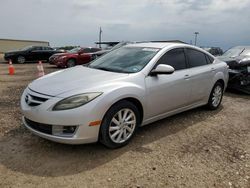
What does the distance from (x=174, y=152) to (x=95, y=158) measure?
3.75 ft

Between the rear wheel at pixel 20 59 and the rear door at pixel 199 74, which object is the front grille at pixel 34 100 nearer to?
the rear door at pixel 199 74

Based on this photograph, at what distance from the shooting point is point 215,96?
227 inches

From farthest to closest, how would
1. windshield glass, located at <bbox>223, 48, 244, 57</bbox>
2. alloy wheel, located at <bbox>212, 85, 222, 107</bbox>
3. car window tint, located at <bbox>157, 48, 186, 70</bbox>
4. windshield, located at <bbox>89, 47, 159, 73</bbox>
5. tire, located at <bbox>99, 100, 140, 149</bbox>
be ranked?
windshield glass, located at <bbox>223, 48, 244, 57</bbox> → alloy wheel, located at <bbox>212, 85, 222, 107</bbox> → car window tint, located at <bbox>157, 48, 186, 70</bbox> → windshield, located at <bbox>89, 47, 159, 73</bbox> → tire, located at <bbox>99, 100, 140, 149</bbox>

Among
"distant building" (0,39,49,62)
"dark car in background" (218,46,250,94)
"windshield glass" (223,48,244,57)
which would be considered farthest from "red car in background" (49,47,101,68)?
"distant building" (0,39,49,62)

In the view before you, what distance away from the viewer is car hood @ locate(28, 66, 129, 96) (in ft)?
11.6

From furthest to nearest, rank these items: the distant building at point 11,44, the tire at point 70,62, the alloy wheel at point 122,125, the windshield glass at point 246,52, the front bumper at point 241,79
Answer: the distant building at point 11,44 → the tire at point 70,62 → the windshield glass at point 246,52 → the front bumper at point 241,79 → the alloy wheel at point 122,125

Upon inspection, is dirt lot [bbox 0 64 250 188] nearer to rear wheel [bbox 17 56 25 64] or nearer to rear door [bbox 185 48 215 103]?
rear door [bbox 185 48 215 103]

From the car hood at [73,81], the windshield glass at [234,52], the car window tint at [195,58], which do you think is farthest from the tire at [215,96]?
the windshield glass at [234,52]

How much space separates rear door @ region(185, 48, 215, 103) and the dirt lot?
2.10 ft

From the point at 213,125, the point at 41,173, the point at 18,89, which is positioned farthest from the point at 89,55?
the point at 41,173

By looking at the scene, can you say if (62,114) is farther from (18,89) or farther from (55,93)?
(18,89)

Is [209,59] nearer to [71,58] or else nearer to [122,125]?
[122,125]

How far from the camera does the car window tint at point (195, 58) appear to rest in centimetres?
506

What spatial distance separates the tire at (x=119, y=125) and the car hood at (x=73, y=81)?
426mm
